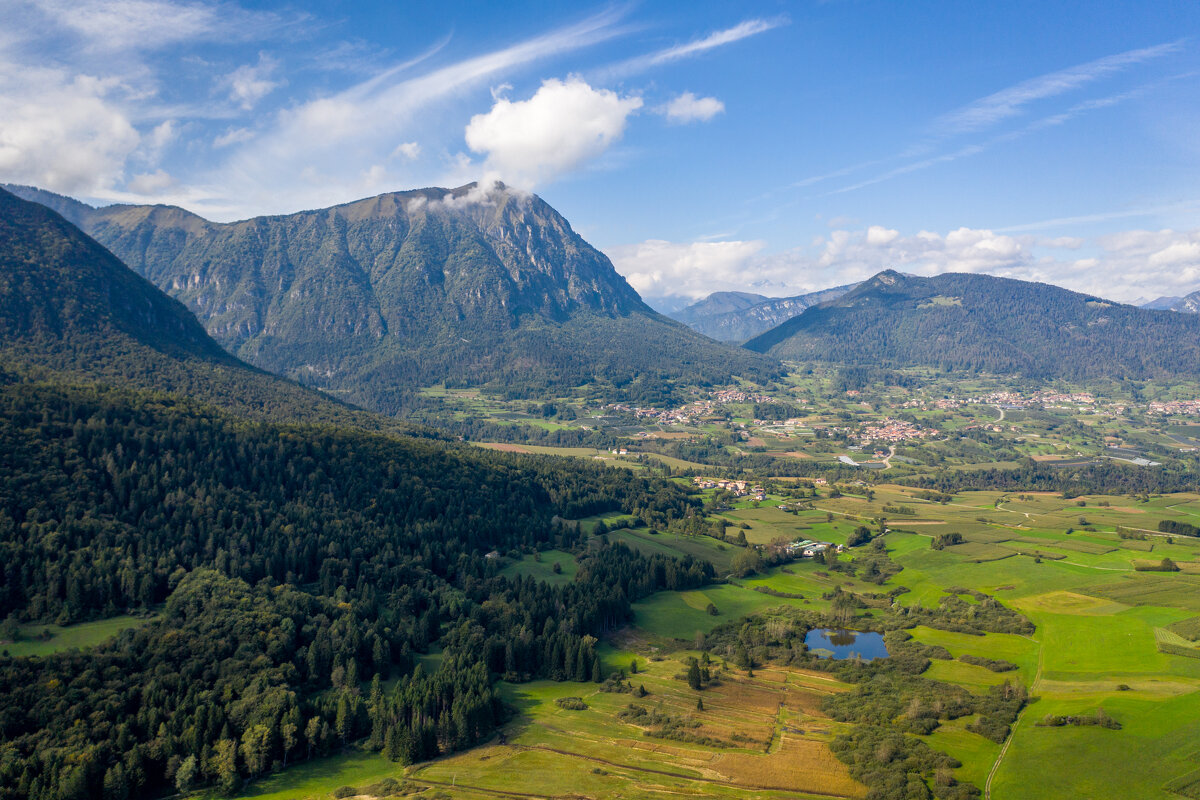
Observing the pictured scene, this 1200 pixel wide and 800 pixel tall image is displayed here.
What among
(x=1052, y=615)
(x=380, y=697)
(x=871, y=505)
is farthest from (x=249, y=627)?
(x=871, y=505)

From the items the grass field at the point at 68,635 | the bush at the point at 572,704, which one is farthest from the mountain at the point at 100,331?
the bush at the point at 572,704

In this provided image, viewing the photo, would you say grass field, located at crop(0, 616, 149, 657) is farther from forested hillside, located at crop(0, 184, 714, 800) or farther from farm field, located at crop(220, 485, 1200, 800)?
farm field, located at crop(220, 485, 1200, 800)

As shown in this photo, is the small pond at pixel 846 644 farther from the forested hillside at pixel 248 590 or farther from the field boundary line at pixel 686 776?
the field boundary line at pixel 686 776

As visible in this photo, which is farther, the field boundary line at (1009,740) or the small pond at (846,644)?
the small pond at (846,644)

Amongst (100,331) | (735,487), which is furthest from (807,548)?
(100,331)

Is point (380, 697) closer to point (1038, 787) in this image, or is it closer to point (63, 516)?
point (63, 516)

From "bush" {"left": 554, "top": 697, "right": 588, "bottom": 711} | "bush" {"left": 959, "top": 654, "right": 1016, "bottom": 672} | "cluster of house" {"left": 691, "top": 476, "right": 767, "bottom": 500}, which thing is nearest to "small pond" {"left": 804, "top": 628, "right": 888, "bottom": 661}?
"bush" {"left": 959, "top": 654, "right": 1016, "bottom": 672}

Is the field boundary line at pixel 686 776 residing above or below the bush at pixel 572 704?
above
